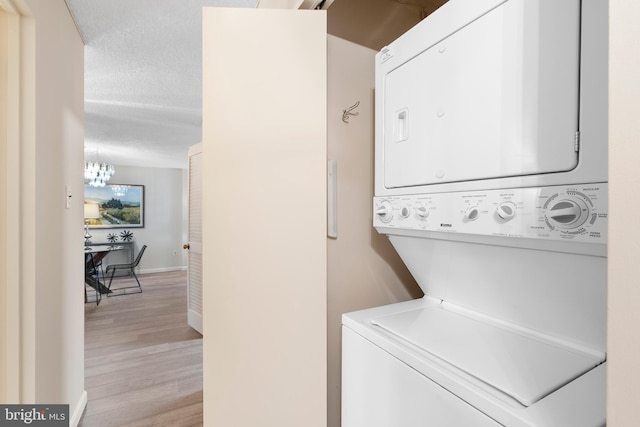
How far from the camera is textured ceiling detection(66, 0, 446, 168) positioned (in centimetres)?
153

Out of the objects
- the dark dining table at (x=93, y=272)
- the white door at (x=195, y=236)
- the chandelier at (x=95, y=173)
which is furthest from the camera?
the chandelier at (x=95, y=173)

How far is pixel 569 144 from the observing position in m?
0.60

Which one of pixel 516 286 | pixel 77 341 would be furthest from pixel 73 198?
pixel 516 286

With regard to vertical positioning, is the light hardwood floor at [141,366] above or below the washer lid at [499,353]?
below

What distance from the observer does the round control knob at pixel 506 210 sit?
690mm

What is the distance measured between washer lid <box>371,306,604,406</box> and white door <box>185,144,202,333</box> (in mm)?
2864

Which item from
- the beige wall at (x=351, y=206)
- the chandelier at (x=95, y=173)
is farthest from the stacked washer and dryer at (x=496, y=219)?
the chandelier at (x=95, y=173)

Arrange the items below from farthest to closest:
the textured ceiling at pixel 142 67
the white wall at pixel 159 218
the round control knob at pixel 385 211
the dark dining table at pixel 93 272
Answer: the white wall at pixel 159 218 → the dark dining table at pixel 93 272 → the textured ceiling at pixel 142 67 → the round control knob at pixel 385 211

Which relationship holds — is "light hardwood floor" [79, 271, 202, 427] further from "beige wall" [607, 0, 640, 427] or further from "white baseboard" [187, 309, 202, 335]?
"beige wall" [607, 0, 640, 427]

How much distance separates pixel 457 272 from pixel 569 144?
51 centimetres

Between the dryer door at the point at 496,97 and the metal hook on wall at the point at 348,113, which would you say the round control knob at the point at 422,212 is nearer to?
the dryer door at the point at 496,97

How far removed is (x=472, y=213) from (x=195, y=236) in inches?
129

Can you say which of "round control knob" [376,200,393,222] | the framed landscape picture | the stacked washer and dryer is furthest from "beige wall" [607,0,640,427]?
the framed landscape picture

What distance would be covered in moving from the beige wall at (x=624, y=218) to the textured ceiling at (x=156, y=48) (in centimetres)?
117
